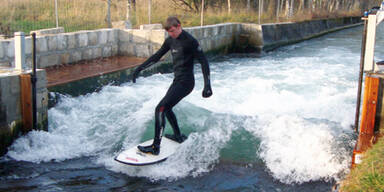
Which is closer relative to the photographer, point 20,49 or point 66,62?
point 20,49

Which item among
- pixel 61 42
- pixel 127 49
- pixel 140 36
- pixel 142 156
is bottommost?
pixel 142 156

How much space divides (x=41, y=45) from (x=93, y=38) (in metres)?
1.96

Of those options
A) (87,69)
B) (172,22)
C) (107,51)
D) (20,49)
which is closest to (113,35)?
(107,51)

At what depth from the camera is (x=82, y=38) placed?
1143 centimetres

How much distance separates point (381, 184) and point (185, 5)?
22.1 m

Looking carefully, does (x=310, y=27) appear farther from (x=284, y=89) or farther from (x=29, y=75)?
(x=29, y=75)

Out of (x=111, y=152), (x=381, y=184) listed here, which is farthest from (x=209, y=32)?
(x=381, y=184)

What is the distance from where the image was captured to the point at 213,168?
6.67 metres

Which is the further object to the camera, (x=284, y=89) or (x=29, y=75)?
(x=284, y=89)

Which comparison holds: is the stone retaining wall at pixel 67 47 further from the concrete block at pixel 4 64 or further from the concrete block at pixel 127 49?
the concrete block at pixel 127 49

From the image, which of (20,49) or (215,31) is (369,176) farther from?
(215,31)

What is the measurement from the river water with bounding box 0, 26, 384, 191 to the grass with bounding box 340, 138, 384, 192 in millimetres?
1038

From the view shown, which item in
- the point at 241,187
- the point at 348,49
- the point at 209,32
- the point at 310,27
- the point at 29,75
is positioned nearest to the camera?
the point at 241,187

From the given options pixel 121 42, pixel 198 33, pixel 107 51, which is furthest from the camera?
pixel 198 33
